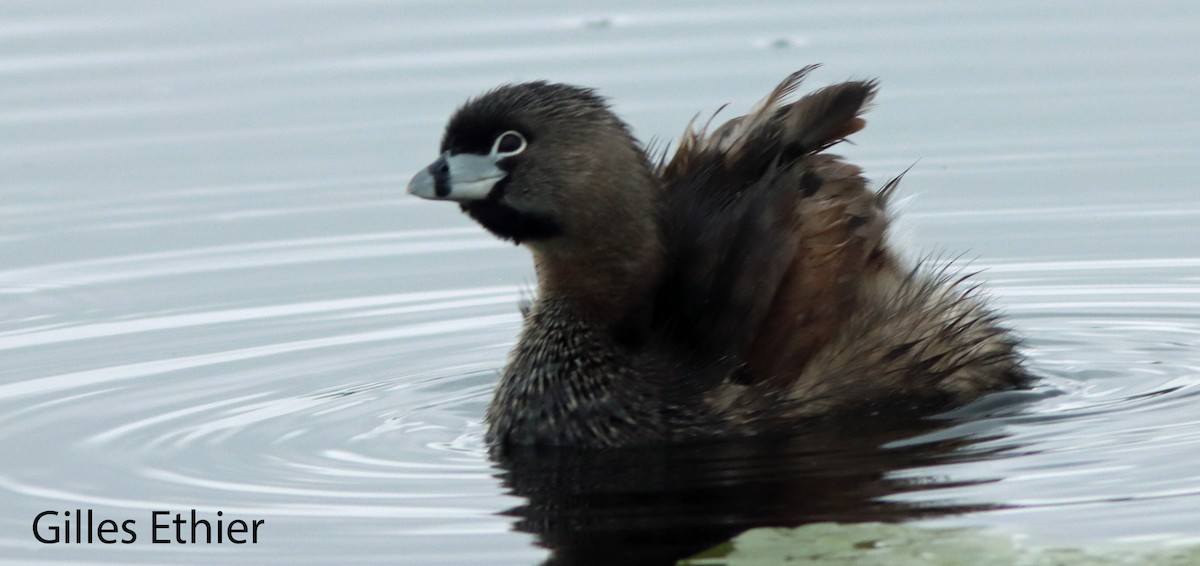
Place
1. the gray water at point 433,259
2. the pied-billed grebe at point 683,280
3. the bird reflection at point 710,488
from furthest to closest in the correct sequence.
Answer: the pied-billed grebe at point 683,280, the gray water at point 433,259, the bird reflection at point 710,488

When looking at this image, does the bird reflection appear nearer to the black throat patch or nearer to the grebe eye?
the black throat patch

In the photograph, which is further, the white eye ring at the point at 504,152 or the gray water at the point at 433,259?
the white eye ring at the point at 504,152

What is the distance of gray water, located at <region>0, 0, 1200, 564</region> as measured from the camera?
27.7ft

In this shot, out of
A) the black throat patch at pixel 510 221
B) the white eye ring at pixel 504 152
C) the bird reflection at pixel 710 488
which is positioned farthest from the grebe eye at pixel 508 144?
the bird reflection at pixel 710 488

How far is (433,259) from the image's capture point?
500 inches

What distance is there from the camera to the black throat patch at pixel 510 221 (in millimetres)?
9508

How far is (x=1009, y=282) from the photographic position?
1202 cm

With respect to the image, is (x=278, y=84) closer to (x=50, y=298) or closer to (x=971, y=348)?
(x=50, y=298)

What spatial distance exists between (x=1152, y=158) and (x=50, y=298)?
21.1 ft

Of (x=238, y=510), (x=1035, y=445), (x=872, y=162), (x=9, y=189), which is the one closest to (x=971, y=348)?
(x=1035, y=445)

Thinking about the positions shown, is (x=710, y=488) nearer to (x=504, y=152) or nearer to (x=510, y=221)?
(x=510, y=221)

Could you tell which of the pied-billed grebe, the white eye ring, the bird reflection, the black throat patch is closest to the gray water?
the bird reflection

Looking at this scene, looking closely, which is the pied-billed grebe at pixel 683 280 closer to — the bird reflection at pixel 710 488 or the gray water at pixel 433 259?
the bird reflection at pixel 710 488

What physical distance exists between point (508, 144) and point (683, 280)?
90 cm
